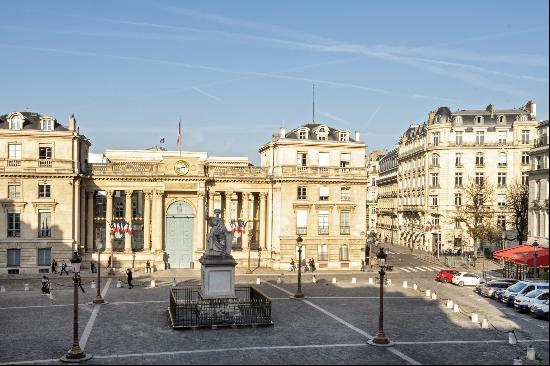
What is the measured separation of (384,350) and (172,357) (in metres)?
9.60

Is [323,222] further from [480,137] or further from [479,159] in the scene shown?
[480,137]

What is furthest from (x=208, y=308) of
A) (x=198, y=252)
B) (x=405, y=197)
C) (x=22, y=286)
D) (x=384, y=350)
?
(x=405, y=197)

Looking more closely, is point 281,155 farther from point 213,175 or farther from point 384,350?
point 384,350

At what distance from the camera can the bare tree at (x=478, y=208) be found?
7990 cm

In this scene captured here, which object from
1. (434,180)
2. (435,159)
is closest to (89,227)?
(434,180)

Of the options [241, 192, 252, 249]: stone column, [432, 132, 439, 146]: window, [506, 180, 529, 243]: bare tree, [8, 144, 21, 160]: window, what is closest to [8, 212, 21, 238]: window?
[8, 144, 21, 160]: window

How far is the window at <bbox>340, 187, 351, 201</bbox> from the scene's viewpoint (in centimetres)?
6800

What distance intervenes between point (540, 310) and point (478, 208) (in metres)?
Result: 43.7

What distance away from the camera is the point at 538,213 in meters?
52.7

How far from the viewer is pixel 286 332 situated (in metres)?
31.8

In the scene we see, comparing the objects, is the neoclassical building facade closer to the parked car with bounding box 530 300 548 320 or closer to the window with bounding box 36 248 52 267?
the window with bounding box 36 248 52 267

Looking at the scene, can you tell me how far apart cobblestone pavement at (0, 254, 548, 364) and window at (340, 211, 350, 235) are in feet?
61.9

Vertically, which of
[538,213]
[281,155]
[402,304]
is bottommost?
[402,304]

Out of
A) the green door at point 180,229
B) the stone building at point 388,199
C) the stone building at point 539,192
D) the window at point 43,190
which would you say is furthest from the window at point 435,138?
the window at point 43,190
